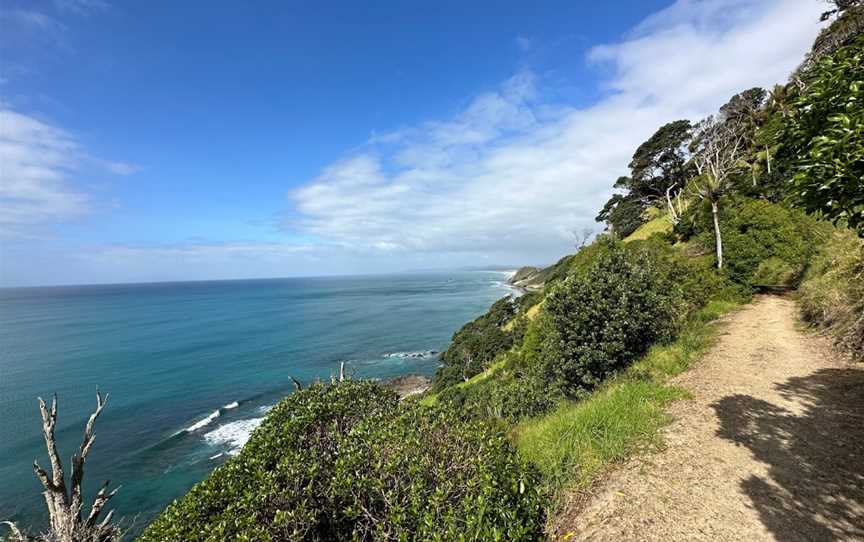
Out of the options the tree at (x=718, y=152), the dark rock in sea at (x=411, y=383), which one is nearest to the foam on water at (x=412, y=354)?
the dark rock in sea at (x=411, y=383)

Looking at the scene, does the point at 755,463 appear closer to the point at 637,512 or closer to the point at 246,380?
the point at 637,512

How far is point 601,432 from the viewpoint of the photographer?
7.41 metres

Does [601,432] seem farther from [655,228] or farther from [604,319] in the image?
[655,228]

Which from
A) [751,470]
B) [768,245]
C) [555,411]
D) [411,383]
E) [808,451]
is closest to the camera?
[751,470]

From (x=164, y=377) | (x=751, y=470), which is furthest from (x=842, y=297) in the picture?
(x=164, y=377)

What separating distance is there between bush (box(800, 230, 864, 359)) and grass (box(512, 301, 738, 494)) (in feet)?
14.4

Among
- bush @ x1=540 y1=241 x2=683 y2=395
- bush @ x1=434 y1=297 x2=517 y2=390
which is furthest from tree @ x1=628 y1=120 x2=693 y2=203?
bush @ x1=540 y1=241 x2=683 y2=395

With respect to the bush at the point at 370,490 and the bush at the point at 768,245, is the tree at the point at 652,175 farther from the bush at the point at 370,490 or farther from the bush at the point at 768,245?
the bush at the point at 370,490

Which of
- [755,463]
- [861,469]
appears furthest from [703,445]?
[861,469]

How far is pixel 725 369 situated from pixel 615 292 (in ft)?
11.6

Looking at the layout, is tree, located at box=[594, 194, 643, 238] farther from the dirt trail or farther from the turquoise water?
the dirt trail

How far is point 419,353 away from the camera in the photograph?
55562 millimetres

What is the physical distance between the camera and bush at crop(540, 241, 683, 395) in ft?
39.4

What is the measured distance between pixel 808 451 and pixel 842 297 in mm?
8351
